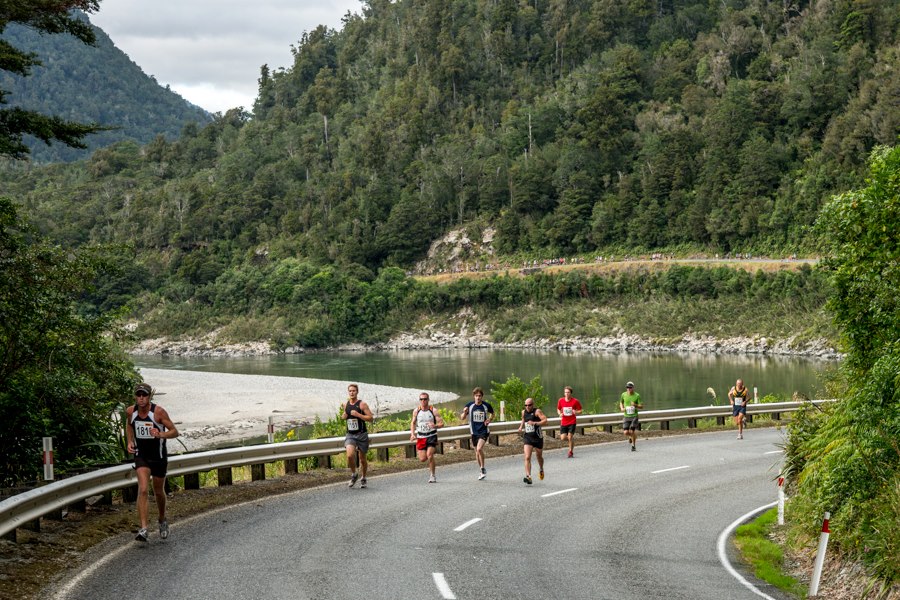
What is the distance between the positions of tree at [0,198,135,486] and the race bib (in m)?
3.70

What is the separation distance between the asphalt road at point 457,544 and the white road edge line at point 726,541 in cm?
11

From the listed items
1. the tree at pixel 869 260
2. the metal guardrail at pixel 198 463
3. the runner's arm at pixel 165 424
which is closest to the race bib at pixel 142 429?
the runner's arm at pixel 165 424

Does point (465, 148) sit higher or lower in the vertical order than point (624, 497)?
higher

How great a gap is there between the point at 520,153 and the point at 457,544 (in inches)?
4916

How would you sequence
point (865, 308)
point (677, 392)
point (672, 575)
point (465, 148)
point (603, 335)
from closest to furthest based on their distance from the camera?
point (672, 575) < point (865, 308) < point (677, 392) < point (603, 335) < point (465, 148)

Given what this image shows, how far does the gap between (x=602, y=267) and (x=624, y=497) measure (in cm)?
9192

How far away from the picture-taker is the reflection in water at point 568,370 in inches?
2031

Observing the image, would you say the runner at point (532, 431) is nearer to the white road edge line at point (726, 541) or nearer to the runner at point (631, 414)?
the white road edge line at point (726, 541)

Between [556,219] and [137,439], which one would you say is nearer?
[137,439]

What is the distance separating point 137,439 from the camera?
11.8m

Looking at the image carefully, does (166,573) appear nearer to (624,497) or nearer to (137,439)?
(137,439)

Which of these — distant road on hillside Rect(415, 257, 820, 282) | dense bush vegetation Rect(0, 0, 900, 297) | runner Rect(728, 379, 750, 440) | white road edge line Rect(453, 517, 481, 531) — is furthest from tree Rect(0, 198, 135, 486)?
dense bush vegetation Rect(0, 0, 900, 297)

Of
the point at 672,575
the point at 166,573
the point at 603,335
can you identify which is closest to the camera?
the point at 166,573

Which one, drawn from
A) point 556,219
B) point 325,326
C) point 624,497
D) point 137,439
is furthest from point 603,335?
point 137,439
